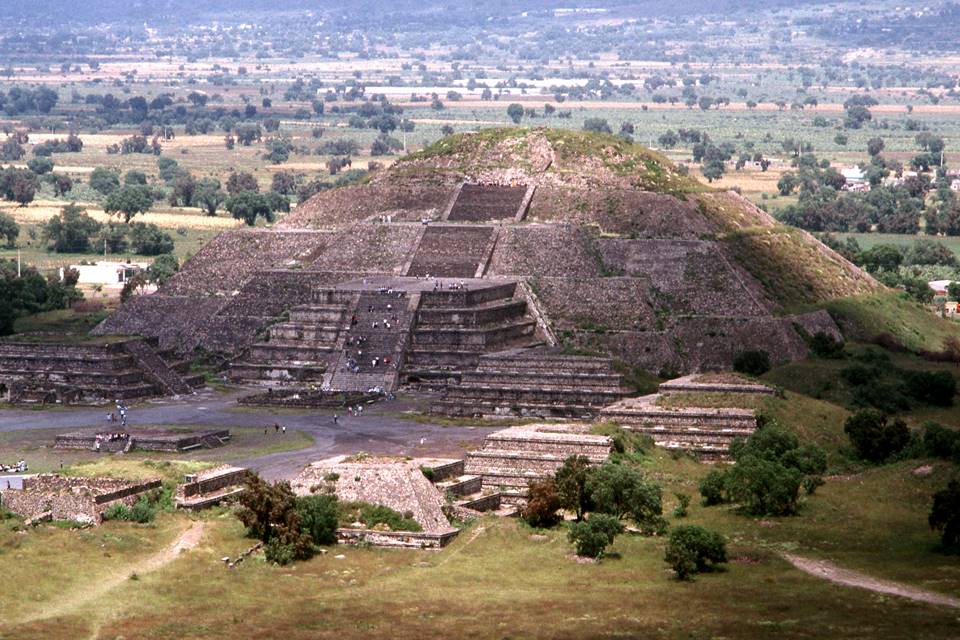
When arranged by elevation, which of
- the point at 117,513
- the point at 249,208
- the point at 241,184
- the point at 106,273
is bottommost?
the point at 241,184

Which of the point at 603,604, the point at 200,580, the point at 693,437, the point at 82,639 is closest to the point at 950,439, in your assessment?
the point at 693,437

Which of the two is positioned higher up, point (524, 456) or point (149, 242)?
point (524, 456)

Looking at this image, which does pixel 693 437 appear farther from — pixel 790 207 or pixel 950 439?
pixel 790 207

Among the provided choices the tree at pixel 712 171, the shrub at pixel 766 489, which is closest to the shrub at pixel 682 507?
the shrub at pixel 766 489

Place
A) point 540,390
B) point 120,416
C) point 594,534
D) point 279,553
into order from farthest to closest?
point 540,390 → point 120,416 → point 594,534 → point 279,553

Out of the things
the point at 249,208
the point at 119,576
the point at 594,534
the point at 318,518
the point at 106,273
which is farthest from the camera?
the point at 249,208

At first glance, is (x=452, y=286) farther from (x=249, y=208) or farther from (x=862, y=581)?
(x=249, y=208)

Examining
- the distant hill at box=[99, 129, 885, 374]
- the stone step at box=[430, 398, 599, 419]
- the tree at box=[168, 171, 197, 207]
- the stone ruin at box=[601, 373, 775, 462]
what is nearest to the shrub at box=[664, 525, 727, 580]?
the stone ruin at box=[601, 373, 775, 462]

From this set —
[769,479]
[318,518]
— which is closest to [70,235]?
[769,479]
